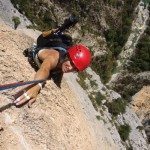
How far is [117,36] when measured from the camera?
2224 inches

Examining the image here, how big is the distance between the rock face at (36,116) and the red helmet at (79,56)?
5.18 feet

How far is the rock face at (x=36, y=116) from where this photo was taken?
1370cm

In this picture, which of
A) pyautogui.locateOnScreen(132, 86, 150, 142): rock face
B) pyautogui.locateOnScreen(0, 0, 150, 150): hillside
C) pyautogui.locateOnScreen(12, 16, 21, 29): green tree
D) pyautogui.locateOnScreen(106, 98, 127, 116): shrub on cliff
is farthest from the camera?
pyautogui.locateOnScreen(132, 86, 150, 142): rock face

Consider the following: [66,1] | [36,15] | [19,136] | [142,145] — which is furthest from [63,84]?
[66,1]

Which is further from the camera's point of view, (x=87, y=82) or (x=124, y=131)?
(x=87, y=82)

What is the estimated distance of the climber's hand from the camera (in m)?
13.9

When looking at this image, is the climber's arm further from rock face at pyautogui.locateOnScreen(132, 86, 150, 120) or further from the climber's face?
rock face at pyautogui.locateOnScreen(132, 86, 150, 120)

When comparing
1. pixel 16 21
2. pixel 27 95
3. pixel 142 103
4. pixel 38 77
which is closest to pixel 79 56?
pixel 38 77

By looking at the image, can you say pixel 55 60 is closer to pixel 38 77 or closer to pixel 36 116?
pixel 38 77

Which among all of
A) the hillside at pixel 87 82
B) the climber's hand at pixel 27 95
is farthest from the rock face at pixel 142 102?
the climber's hand at pixel 27 95

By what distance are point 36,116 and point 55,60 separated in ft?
7.24

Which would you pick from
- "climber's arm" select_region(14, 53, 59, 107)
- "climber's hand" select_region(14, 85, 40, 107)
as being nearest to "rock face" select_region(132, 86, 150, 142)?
"climber's arm" select_region(14, 53, 59, 107)

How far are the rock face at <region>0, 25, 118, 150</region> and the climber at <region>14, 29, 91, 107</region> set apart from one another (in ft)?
1.68

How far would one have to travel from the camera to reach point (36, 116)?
14.6 m
